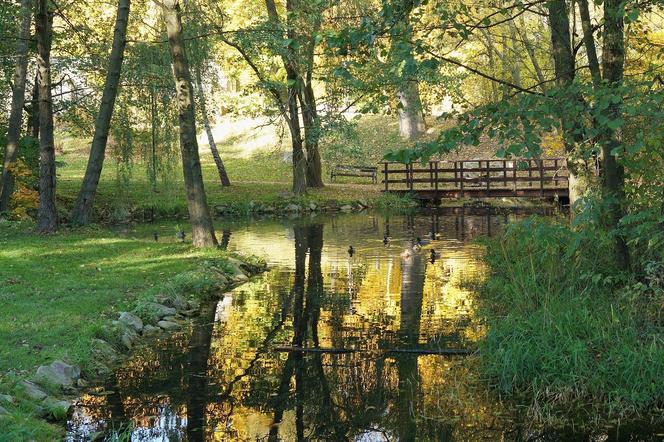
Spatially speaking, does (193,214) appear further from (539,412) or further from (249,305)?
(539,412)

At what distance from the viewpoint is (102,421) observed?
7078 mm

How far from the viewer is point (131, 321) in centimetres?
1012

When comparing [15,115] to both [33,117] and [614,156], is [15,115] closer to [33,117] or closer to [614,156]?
[33,117]

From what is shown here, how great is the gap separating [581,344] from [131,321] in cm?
558

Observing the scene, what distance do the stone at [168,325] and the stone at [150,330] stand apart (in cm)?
13

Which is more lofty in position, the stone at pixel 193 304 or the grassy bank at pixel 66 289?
the grassy bank at pixel 66 289

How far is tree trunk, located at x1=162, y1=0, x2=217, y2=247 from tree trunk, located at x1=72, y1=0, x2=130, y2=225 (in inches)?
108

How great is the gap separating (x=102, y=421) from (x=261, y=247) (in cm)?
1222

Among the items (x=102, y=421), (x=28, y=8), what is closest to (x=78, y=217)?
(x=28, y=8)

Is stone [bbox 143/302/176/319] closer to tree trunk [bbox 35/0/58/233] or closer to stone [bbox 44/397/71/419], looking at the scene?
stone [bbox 44/397/71/419]

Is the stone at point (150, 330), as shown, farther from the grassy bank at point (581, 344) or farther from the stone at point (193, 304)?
the grassy bank at point (581, 344)

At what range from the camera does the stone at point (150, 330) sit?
10.2m

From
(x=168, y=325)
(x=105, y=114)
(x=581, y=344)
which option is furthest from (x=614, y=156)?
(x=105, y=114)

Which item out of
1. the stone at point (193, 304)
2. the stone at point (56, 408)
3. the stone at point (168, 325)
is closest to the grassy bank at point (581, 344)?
the stone at point (56, 408)
